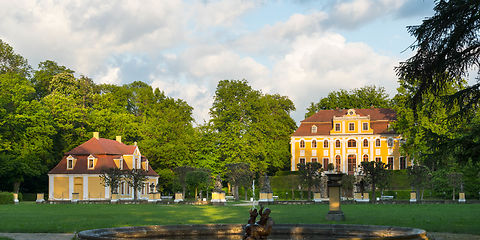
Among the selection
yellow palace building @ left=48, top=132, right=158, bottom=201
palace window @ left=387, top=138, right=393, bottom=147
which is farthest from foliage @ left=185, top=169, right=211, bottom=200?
palace window @ left=387, top=138, right=393, bottom=147

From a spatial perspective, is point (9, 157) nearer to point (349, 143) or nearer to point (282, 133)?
point (282, 133)

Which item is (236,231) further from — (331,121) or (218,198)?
(331,121)

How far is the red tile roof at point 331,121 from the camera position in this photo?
82.0 m

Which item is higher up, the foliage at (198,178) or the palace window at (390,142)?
the palace window at (390,142)

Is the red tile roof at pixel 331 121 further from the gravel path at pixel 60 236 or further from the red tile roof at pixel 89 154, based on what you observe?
the gravel path at pixel 60 236

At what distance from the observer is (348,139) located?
8381 centimetres

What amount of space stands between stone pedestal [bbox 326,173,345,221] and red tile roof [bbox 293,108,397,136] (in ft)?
186

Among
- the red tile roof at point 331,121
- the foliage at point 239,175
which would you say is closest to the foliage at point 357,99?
the red tile roof at point 331,121

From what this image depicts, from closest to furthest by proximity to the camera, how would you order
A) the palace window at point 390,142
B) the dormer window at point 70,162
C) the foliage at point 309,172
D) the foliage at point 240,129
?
1. the foliage at point 309,172
2. the dormer window at point 70,162
3. the foliage at point 240,129
4. the palace window at point 390,142

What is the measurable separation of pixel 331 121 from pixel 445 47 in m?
68.5

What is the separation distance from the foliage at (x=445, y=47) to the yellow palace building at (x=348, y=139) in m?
65.0

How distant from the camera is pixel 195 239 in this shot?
15539 millimetres

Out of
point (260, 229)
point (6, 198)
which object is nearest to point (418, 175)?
point (6, 198)

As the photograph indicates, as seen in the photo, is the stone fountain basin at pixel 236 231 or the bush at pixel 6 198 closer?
the stone fountain basin at pixel 236 231
